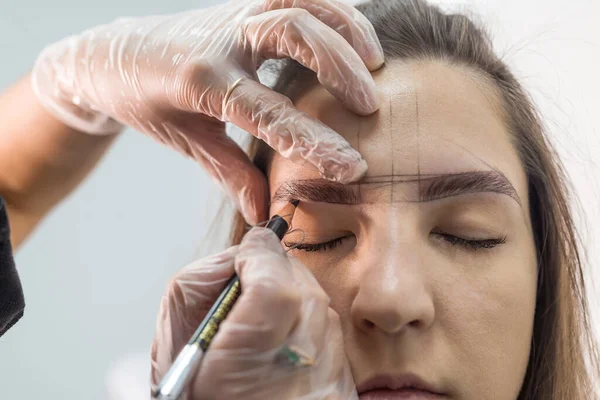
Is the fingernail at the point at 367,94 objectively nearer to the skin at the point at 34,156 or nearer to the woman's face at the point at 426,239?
the woman's face at the point at 426,239

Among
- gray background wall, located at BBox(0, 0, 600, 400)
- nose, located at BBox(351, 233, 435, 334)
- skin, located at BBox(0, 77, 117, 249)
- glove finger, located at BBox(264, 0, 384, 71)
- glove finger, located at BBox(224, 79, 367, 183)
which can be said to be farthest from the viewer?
gray background wall, located at BBox(0, 0, 600, 400)

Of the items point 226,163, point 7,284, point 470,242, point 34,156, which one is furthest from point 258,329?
point 34,156

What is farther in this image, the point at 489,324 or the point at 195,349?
the point at 489,324

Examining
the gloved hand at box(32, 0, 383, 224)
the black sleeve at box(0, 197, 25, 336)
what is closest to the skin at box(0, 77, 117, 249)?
the gloved hand at box(32, 0, 383, 224)

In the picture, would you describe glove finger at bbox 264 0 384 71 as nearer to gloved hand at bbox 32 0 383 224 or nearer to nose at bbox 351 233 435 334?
gloved hand at bbox 32 0 383 224

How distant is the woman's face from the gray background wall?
0.81 metres

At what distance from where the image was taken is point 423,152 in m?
1.03

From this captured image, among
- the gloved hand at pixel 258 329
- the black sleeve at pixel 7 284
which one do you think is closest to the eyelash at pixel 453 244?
the gloved hand at pixel 258 329

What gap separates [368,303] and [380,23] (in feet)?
2.23

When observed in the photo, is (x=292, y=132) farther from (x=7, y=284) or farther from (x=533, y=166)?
(x=7, y=284)

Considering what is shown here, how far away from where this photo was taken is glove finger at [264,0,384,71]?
1.11m

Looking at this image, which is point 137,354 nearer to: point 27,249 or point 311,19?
point 27,249

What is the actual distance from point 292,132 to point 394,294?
1.16ft

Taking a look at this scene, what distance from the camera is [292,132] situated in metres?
1.04
